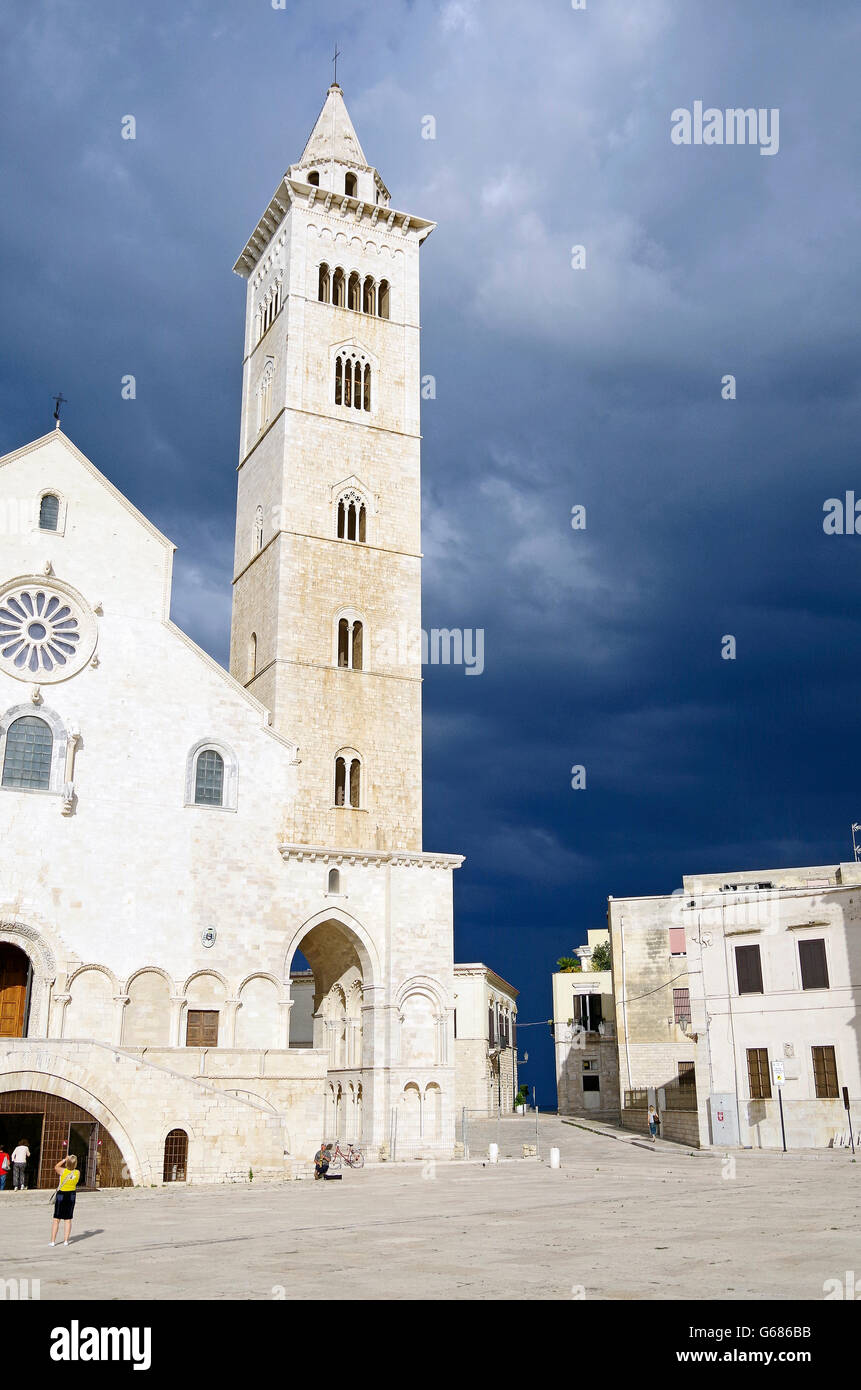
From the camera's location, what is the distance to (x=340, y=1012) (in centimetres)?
3953

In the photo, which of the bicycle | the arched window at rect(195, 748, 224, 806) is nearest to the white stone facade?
the bicycle

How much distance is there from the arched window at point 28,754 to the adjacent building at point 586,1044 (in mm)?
40399

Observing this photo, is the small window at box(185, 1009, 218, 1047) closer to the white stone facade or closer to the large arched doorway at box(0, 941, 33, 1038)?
the large arched doorway at box(0, 941, 33, 1038)

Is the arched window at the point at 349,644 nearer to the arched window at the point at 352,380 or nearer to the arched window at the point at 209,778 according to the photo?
the arched window at the point at 209,778

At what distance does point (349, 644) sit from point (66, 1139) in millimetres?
19986

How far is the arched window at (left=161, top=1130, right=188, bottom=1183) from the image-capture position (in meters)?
26.5

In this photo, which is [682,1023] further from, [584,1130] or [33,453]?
[33,453]

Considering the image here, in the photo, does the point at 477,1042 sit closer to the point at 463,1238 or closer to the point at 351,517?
the point at 351,517

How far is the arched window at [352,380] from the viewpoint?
145 feet

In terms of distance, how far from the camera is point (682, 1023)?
178ft

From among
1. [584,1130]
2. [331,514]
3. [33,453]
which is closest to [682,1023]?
[584,1130]

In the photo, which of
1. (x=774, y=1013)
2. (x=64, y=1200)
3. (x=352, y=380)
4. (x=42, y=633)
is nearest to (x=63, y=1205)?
(x=64, y=1200)

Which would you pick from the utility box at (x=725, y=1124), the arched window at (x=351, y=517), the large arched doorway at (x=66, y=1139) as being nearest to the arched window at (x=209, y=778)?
the arched window at (x=351, y=517)

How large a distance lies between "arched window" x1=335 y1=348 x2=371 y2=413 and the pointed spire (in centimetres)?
893
